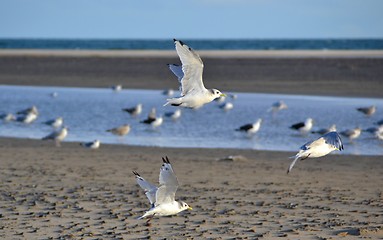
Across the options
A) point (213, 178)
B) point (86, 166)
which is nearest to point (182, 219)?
point (213, 178)

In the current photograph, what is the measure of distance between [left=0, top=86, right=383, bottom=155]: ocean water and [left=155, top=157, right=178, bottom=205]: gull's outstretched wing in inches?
303

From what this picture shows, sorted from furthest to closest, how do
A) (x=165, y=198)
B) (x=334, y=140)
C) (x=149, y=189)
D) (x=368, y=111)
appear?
1. (x=368, y=111)
2. (x=334, y=140)
3. (x=149, y=189)
4. (x=165, y=198)

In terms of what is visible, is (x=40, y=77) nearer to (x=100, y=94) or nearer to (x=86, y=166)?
(x=100, y=94)

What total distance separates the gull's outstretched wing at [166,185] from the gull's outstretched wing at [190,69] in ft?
5.20

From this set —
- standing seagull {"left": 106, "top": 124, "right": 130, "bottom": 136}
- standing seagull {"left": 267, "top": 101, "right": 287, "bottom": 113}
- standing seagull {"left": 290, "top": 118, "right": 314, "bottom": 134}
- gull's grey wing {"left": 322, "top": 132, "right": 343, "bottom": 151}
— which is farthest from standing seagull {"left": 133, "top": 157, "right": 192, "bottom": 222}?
standing seagull {"left": 267, "top": 101, "right": 287, "bottom": 113}

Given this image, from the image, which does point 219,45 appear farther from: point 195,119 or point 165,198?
point 165,198

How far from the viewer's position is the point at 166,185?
843 cm

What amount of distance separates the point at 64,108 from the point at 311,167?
12.0 m

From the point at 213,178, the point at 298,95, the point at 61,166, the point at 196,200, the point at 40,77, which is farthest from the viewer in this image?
the point at 40,77

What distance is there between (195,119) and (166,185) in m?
13.0

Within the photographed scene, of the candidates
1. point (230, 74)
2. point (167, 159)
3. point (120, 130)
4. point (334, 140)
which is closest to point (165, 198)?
point (167, 159)

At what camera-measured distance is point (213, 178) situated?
12516mm

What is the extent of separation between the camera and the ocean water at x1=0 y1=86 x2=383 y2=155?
56.8ft

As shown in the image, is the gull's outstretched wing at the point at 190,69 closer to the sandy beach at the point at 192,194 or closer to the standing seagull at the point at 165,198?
the sandy beach at the point at 192,194
